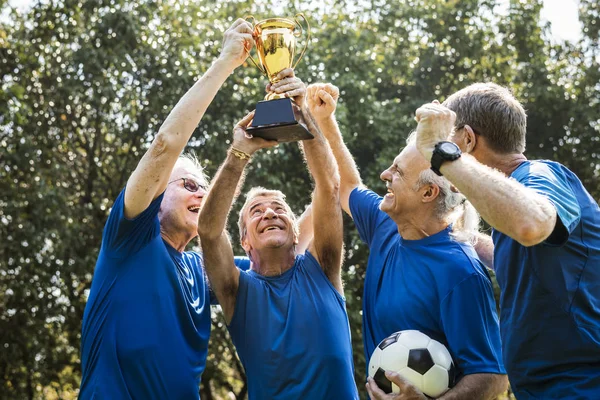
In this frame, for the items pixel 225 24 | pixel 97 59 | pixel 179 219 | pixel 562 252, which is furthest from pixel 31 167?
pixel 562 252

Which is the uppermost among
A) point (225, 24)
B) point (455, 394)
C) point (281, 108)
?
point (225, 24)

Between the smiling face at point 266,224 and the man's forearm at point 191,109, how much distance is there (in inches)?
35.1

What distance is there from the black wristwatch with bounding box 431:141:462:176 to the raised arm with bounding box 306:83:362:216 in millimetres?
1842

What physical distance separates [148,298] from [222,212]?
26.8 inches

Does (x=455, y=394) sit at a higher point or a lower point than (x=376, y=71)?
lower

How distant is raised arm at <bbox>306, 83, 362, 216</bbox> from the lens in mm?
5289

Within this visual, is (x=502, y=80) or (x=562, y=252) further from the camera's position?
(x=502, y=80)

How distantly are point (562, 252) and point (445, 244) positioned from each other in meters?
1.08

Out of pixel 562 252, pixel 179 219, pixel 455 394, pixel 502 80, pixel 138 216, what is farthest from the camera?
pixel 502 80

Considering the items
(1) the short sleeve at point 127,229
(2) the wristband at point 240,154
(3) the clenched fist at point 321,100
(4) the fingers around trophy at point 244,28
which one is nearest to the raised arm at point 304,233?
(3) the clenched fist at point 321,100

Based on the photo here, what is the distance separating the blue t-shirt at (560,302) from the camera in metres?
3.52

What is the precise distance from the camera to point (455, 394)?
4004 millimetres

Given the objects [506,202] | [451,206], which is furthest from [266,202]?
[506,202]

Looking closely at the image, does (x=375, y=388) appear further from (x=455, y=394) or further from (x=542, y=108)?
(x=542, y=108)
